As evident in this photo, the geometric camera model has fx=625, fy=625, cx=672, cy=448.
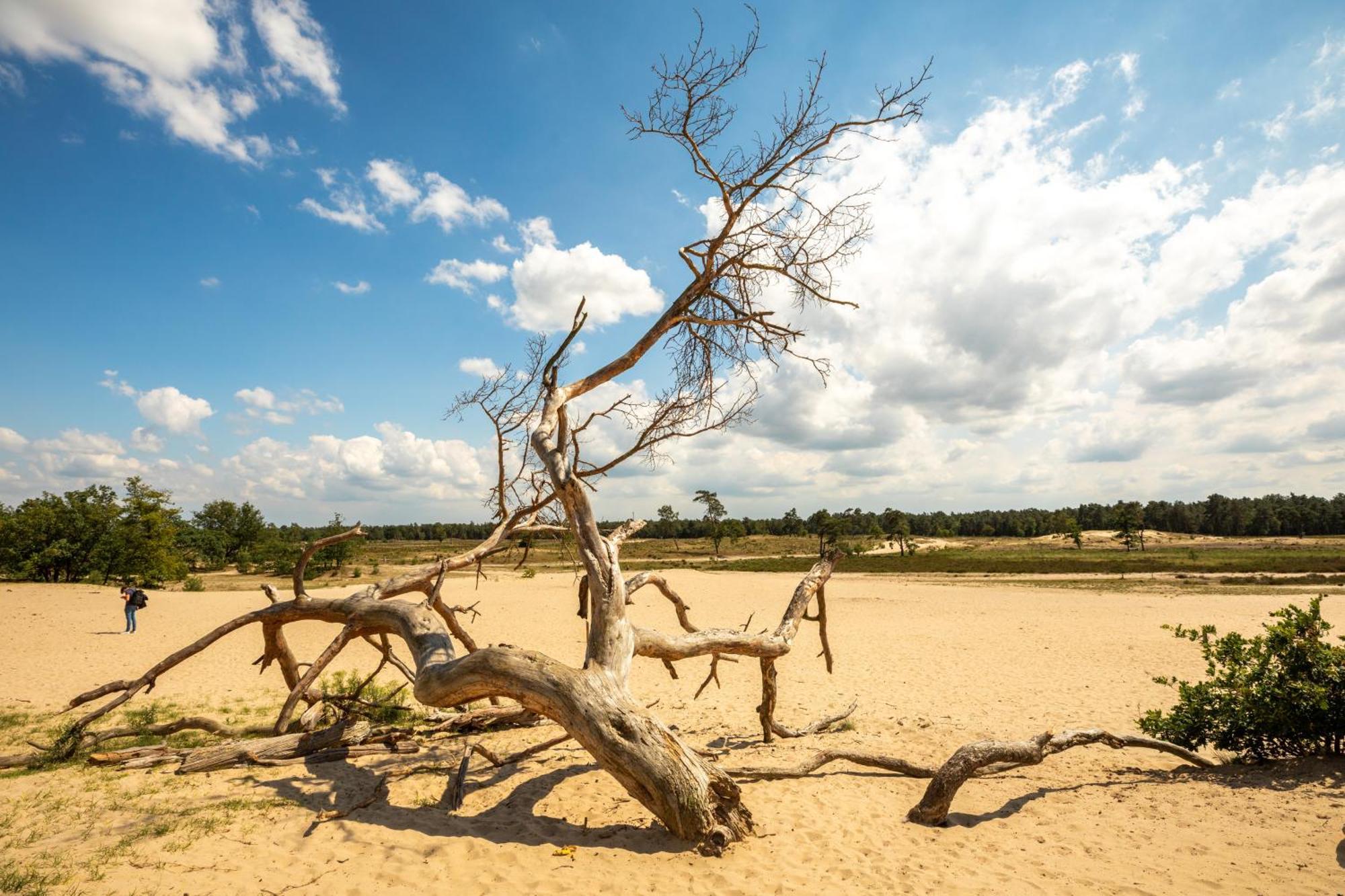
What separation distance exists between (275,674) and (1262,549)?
93.5 m

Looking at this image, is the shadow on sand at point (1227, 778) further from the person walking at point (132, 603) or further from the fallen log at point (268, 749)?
the person walking at point (132, 603)

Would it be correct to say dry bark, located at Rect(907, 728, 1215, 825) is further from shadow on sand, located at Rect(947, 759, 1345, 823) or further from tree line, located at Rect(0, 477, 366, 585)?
tree line, located at Rect(0, 477, 366, 585)

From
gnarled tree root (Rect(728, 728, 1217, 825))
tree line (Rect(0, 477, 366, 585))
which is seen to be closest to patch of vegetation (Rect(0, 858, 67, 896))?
gnarled tree root (Rect(728, 728, 1217, 825))

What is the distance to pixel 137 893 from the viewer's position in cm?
391

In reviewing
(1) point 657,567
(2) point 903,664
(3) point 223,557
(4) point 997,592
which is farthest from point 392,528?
(2) point 903,664

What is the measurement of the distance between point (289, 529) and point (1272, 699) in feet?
267

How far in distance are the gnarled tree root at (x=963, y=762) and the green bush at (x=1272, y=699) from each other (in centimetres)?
56

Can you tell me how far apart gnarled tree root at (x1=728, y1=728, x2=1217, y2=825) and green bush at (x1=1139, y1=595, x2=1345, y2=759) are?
0.56 meters

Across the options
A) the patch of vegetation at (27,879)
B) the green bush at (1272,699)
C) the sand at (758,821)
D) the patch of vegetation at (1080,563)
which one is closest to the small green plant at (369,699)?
the sand at (758,821)

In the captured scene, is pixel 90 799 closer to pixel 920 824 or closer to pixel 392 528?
pixel 920 824

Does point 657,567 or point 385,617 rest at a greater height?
point 385,617

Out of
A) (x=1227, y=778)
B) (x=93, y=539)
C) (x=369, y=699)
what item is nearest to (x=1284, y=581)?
(x=1227, y=778)

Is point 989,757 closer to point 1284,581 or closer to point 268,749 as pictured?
point 268,749

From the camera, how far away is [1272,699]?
656 cm
